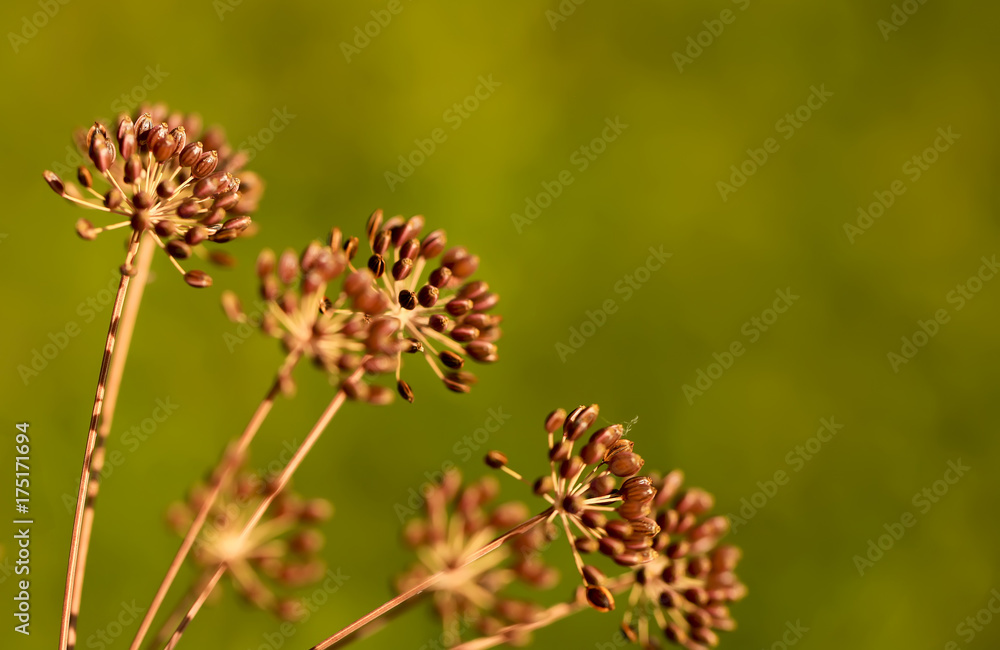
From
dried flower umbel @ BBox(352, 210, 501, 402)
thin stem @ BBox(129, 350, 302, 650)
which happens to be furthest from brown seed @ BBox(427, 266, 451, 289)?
thin stem @ BBox(129, 350, 302, 650)

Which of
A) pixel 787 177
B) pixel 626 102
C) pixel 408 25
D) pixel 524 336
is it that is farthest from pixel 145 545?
pixel 787 177

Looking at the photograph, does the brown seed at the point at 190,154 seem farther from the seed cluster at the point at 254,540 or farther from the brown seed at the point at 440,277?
the seed cluster at the point at 254,540

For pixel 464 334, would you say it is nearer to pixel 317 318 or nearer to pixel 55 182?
pixel 317 318

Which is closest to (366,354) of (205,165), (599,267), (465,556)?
(205,165)

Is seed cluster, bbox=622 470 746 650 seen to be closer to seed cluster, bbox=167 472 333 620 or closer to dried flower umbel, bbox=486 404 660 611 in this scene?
dried flower umbel, bbox=486 404 660 611

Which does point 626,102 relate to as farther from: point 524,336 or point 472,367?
point 472,367
